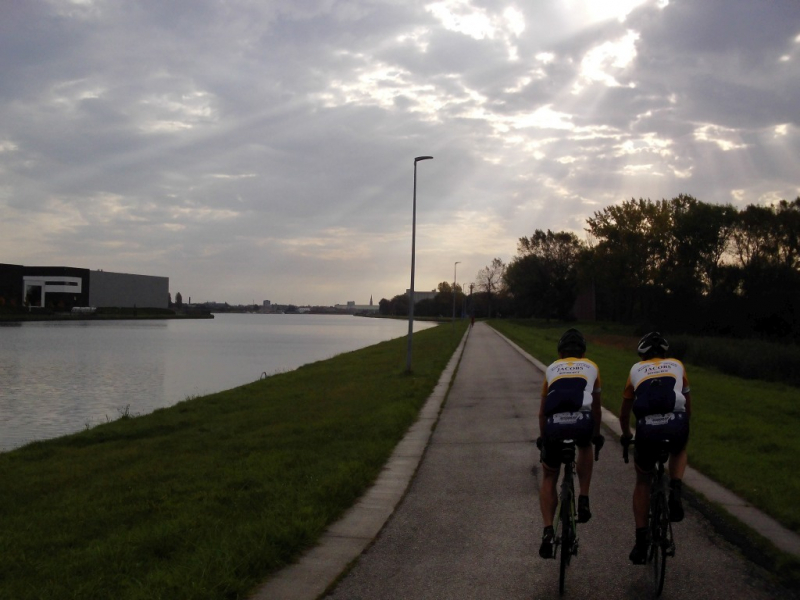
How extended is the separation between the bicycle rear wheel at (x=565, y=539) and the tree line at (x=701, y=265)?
51.7 metres

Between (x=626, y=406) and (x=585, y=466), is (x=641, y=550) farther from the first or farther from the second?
(x=626, y=406)

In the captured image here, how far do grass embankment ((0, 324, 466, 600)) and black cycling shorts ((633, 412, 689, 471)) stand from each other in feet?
9.57

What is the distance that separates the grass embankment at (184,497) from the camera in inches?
216

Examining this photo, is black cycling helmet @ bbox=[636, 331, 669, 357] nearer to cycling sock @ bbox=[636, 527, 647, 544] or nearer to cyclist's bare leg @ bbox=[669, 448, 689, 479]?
cyclist's bare leg @ bbox=[669, 448, 689, 479]

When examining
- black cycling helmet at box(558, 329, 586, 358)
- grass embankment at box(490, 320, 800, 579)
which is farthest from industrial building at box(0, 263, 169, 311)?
black cycling helmet at box(558, 329, 586, 358)

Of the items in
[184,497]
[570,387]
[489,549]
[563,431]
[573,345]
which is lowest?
[184,497]

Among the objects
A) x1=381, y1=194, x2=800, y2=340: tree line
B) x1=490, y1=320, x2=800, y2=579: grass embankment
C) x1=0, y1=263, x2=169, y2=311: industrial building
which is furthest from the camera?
x1=0, y1=263, x2=169, y2=311: industrial building

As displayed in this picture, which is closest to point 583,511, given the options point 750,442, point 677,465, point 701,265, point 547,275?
point 677,465

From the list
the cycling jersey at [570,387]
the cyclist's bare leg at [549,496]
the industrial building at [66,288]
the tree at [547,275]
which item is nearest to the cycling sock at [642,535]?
the cyclist's bare leg at [549,496]

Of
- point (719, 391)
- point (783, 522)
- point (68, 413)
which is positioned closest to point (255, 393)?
point (68, 413)

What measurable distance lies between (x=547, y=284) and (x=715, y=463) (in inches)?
3559

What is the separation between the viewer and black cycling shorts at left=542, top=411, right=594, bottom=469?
5266mm

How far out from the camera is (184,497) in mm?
→ 8070

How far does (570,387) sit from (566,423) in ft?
0.85
